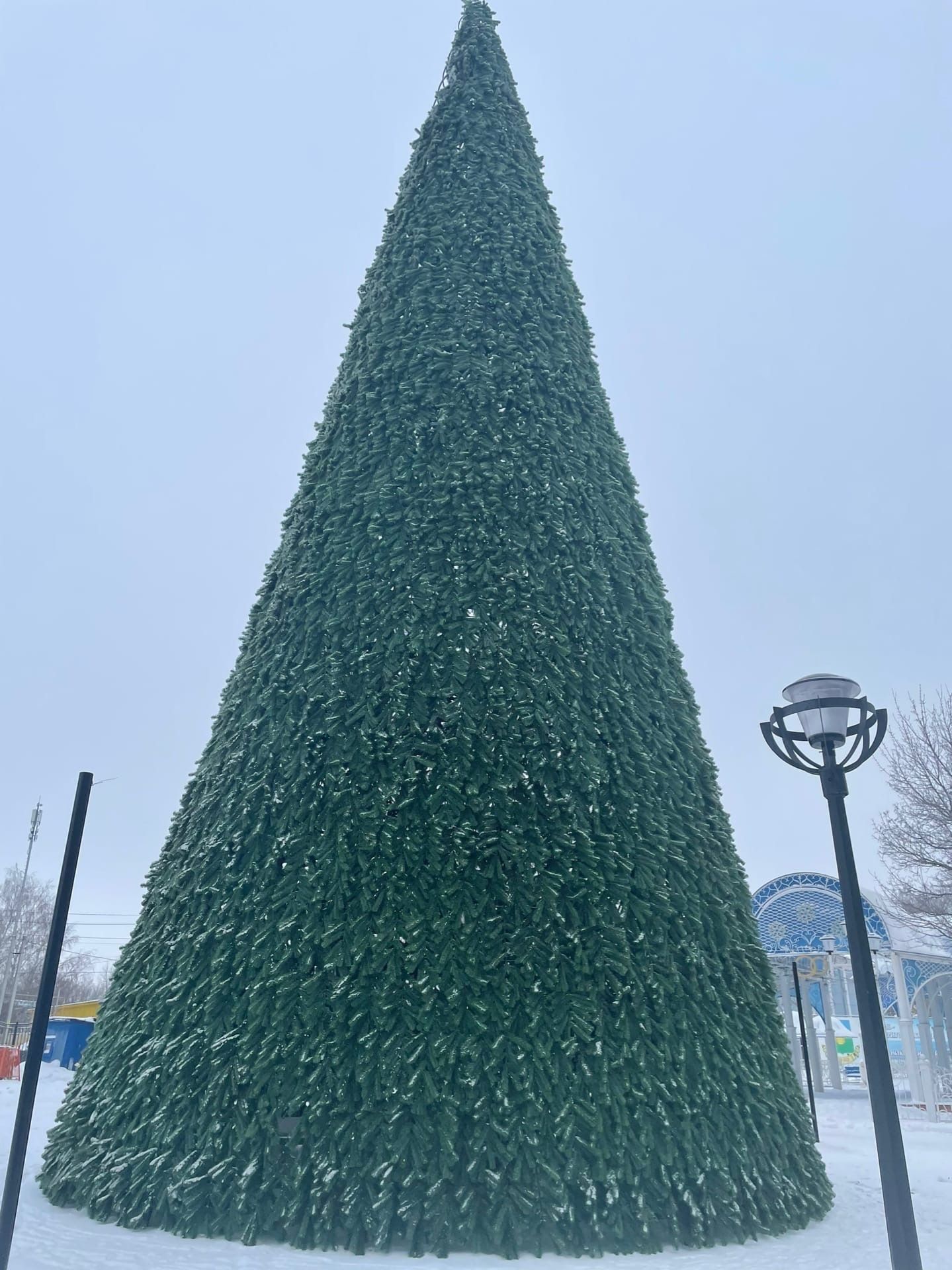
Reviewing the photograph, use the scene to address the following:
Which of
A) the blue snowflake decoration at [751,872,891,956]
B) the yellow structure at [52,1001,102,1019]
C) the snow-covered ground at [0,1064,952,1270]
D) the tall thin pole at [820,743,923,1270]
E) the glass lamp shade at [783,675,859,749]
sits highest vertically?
the blue snowflake decoration at [751,872,891,956]

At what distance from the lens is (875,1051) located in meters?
4.29

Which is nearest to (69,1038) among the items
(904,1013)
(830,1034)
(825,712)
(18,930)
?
(904,1013)

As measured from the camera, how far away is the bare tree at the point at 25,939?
164 ft

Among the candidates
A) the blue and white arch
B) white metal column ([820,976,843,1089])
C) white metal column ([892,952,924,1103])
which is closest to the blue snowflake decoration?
the blue and white arch

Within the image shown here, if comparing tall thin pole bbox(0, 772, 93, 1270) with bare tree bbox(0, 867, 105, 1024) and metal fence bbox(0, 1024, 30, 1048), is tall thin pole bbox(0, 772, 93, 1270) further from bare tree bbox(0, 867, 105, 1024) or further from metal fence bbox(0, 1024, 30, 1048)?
bare tree bbox(0, 867, 105, 1024)

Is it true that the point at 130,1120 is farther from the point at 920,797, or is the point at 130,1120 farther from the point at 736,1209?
the point at 920,797

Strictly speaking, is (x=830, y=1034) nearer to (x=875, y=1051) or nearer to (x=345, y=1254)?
(x=875, y=1051)

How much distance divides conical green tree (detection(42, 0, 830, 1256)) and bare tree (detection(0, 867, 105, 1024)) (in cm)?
4708

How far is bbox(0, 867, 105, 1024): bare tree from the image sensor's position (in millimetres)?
50128

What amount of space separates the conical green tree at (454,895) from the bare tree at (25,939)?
47.1 meters

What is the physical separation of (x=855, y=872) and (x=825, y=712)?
2.82ft

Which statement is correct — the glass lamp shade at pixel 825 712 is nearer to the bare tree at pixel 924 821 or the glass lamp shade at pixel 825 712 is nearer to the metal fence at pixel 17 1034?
the bare tree at pixel 924 821

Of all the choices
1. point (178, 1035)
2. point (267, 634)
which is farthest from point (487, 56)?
point (178, 1035)

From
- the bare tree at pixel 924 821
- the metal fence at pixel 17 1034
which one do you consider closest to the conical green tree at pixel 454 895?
the bare tree at pixel 924 821
